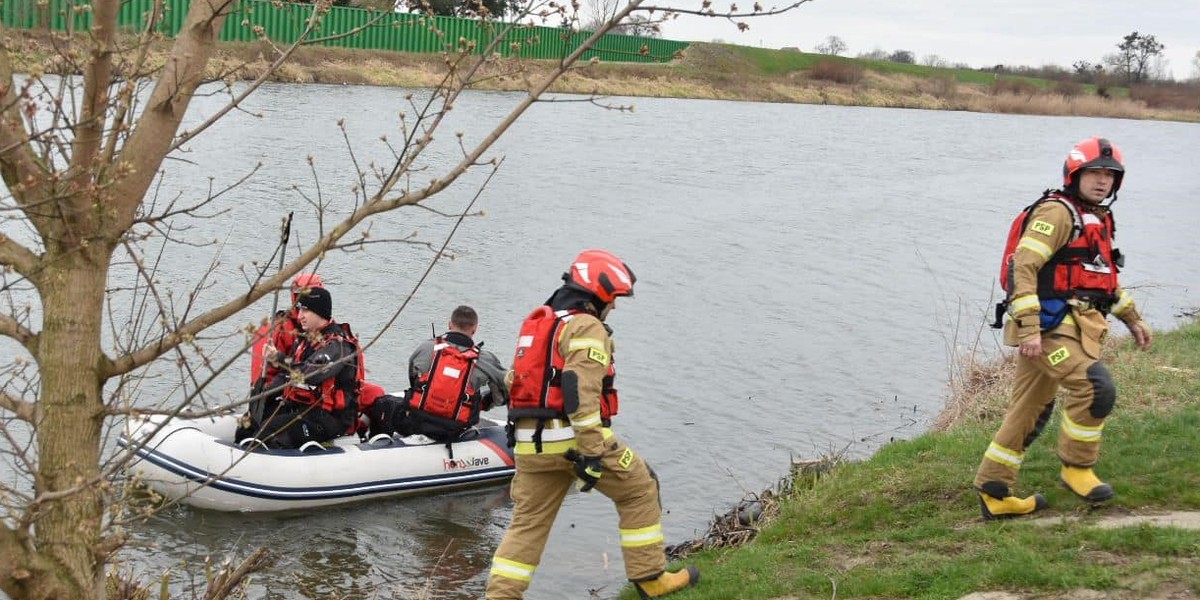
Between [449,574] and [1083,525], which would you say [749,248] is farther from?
[1083,525]

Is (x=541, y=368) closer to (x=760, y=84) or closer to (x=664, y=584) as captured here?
(x=664, y=584)

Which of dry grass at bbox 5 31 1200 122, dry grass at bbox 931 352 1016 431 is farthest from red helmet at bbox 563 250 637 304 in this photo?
dry grass at bbox 5 31 1200 122

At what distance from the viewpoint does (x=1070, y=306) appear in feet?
20.6

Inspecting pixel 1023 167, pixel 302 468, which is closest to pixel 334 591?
pixel 302 468

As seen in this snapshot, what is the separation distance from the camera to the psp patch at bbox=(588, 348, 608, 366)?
585 centimetres

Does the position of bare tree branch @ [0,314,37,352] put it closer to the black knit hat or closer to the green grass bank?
the green grass bank

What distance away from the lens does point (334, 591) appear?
777 cm

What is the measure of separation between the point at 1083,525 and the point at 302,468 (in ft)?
17.7

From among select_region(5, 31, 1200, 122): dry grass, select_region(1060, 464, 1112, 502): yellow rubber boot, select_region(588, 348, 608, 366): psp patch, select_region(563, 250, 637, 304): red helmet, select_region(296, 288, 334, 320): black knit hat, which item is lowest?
select_region(1060, 464, 1112, 502): yellow rubber boot

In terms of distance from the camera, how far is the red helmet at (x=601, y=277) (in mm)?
6000

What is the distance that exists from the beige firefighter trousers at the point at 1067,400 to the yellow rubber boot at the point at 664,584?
5.39 feet

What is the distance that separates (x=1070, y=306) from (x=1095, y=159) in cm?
73

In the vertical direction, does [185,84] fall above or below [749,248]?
above

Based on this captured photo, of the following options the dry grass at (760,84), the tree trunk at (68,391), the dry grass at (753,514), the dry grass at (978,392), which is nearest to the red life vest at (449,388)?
the dry grass at (753,514)
